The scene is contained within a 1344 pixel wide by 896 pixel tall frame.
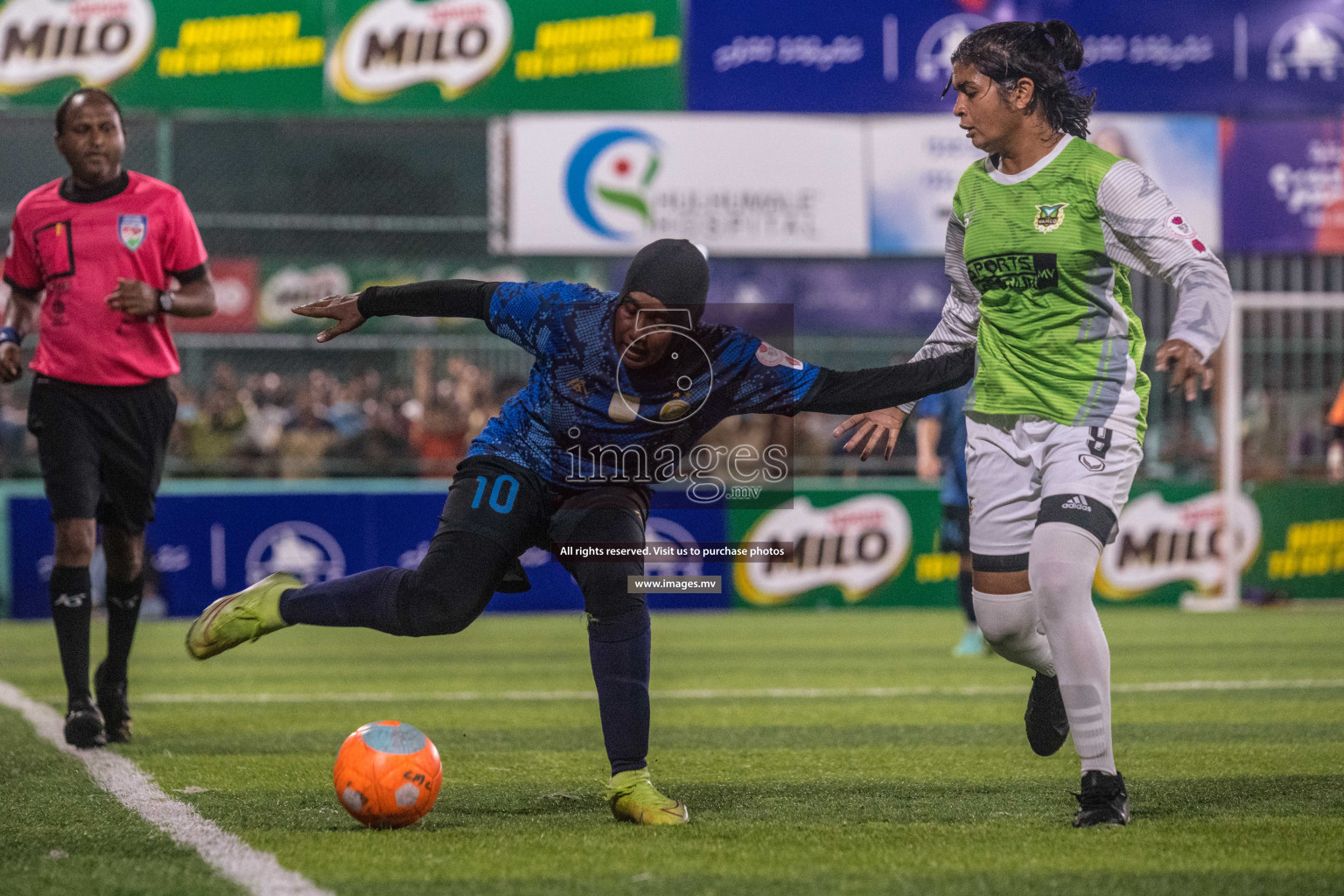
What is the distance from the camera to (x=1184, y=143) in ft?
59.5

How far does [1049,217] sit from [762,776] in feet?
6.69

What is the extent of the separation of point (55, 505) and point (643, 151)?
39.7 feet

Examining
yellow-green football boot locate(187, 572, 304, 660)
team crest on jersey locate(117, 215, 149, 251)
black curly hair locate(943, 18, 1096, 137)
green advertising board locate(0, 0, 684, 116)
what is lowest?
yellow-green football boot locate(187, 572, 304, 660)

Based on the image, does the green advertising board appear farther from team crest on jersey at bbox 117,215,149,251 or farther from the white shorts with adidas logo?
the white shorts with adidas logo

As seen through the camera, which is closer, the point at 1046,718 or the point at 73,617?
the point at 1046,718

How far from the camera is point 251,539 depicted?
14.6 metres

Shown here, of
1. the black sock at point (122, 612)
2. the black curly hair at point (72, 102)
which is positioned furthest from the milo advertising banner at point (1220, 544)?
the black curly hair at point (72, 102)

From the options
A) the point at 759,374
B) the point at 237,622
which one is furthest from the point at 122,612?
the point at 759,374

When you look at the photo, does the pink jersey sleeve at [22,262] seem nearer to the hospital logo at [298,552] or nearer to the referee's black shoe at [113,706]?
the referee's black shoe at [113,706]

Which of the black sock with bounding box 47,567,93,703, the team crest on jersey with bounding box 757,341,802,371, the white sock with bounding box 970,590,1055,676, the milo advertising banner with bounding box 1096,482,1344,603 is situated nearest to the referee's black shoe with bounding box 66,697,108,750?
the black sock with bounding box 47,567,93,703

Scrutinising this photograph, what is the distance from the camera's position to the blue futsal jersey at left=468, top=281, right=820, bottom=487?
15.1ft

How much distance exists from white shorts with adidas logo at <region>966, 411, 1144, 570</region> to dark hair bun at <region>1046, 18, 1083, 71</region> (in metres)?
1.04

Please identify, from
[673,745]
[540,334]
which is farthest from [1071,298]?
[673,745]

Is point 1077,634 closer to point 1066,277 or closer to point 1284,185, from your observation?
point 1066,277
